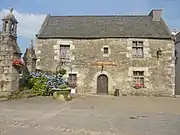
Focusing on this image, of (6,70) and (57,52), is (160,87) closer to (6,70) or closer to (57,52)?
(57,52)

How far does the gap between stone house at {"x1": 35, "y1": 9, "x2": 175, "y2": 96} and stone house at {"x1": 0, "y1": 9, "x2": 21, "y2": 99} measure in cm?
730

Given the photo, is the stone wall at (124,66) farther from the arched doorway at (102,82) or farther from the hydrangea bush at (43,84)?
the hydrangea bush at (43,84)

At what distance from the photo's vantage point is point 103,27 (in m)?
21.9

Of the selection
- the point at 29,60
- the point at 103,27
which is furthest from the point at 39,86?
the point at 103,27

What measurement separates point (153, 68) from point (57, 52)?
290 inches

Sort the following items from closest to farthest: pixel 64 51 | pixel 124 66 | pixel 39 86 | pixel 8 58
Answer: pixel 8 58 → pixel 39 86 → pixel 124 66 → pixel 64 51

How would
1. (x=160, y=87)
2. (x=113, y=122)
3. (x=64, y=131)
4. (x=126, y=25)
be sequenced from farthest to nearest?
1. (x=126, y=25)
2. (x=160, y=87)
3. (x=113, y=122)
4. (x=64, y=131)

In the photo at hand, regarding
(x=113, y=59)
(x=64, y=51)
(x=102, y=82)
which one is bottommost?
(x=102, y=82)

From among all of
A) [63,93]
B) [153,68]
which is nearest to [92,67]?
[153,68]

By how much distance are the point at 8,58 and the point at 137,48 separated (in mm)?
10886

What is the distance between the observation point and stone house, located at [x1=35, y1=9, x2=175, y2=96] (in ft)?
66.6

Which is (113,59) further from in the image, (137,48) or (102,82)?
(137,48)

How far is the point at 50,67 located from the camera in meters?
20.9

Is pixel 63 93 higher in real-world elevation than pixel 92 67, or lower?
lower
